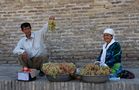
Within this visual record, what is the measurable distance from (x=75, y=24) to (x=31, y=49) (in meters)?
1.80

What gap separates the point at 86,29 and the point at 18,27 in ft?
5.42

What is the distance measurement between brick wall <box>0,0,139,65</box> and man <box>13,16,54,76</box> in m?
1.52

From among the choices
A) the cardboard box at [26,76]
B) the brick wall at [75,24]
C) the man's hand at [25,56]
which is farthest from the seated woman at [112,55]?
the brick wall at [75,24]

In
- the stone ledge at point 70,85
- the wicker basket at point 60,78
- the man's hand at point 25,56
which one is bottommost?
the stone ledge at point 70,85

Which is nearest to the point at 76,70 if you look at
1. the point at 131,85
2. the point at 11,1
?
the point at 131,85

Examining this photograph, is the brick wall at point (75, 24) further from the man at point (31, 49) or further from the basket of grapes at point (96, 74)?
the basket of grapes at point (96, 74)

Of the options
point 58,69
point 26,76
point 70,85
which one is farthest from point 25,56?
point 70,85

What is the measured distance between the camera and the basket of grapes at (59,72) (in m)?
5.56

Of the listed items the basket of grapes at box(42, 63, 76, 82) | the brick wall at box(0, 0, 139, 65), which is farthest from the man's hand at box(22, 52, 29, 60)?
the brick wall at box(0, 0, 139, 65)

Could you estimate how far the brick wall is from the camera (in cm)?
785

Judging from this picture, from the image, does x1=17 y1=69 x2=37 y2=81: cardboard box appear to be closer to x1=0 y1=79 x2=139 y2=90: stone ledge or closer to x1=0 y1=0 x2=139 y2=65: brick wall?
x1=0 y1=79 x2=139 y2=90: stone ledge

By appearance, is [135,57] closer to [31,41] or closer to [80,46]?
[80,46]

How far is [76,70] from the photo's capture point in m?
5.86

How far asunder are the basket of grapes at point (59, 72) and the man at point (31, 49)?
90 centimetres
